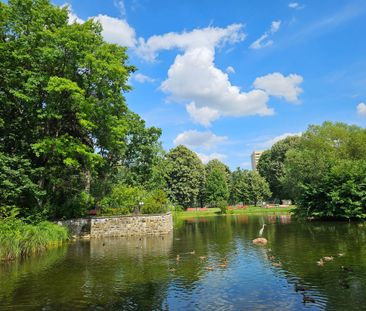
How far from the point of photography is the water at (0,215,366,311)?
445 inches

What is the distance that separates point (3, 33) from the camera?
91.3 feet

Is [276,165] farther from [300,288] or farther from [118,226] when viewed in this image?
[300,288]

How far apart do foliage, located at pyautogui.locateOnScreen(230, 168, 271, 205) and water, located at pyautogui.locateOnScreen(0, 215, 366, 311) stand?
60.1 meters

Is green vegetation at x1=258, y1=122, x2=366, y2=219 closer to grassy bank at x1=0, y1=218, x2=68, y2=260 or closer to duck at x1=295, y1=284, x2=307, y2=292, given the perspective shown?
duck at x1=295, y1=284, x2=307, y2=292

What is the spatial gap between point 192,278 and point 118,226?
1918cm

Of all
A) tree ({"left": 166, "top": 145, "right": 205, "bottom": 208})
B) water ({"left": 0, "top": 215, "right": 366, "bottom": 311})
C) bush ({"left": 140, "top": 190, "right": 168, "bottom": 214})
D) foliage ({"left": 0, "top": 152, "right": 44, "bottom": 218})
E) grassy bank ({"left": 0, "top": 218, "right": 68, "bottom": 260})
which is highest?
tree ({"left": 166, "top": 145, "right": 205, "bottom": 208})

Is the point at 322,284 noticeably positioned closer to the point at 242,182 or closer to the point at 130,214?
the point at 130,214

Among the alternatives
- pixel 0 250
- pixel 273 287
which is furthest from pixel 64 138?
pixel 273 287

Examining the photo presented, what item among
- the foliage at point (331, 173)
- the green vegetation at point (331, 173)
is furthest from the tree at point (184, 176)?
the foliage at point (331, 173)

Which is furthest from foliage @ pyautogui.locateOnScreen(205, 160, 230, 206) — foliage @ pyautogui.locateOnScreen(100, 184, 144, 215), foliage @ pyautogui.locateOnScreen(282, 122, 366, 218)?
foliage @ pyautogui.locateOnScreen(100, 184, 144, 215)

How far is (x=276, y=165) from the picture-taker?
89438 millimetres

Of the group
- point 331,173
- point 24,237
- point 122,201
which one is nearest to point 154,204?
point 122,201

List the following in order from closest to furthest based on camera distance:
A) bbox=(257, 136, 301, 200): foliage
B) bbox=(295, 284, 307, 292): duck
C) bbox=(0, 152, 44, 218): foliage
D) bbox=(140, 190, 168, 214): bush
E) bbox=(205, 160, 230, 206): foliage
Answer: bbox=(295, 284, 307, 292): duck, bbox=(0, 152, 44, 218): foliage, bbox=(140, 190, 168, 214): bush, bbox=(205, 160, 230, 206): foliage, bbox=(257, 136, 301, 200): foliage

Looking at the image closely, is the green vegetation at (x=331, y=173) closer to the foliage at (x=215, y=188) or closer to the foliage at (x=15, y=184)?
the foliage at (x=215, y=188)
